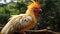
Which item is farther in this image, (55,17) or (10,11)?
(10,11)

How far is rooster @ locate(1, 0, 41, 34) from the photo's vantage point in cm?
362

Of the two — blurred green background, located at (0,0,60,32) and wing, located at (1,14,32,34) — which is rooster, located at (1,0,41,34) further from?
blurred green background, located at (0,0,60,32)

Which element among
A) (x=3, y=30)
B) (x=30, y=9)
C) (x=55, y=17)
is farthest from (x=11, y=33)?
(x=55, y=17)

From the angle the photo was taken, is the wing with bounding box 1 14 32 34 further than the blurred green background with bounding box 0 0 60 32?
No

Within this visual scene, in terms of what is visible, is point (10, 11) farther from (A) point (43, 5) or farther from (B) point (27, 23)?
(B) point (27, 23)

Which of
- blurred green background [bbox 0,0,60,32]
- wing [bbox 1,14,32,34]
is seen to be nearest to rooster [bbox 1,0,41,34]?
wing [bbox 1,14,32,34]

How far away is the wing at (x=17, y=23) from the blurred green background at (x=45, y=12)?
4.35 ft

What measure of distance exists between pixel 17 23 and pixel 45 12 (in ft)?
5.61

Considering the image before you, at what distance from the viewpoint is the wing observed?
3.60 m

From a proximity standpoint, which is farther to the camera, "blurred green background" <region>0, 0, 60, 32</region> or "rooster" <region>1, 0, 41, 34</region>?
"blurred green background" <region>0, 0, 60, 32</region>

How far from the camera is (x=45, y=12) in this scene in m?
5.32

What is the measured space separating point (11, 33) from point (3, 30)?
12 centimetres

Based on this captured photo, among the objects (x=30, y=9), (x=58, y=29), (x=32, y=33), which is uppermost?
(x=30, y=9)

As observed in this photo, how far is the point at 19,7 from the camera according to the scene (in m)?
5.56
